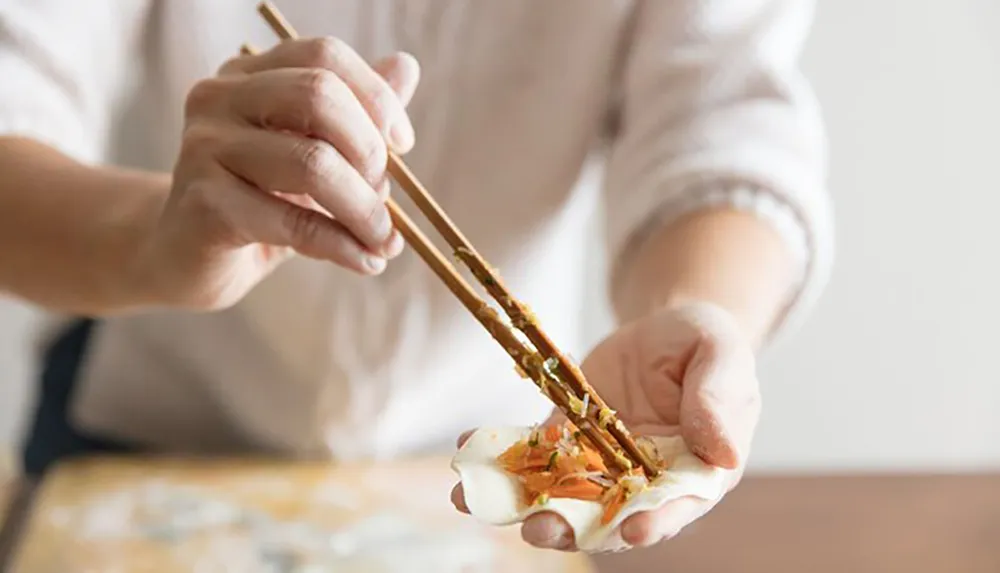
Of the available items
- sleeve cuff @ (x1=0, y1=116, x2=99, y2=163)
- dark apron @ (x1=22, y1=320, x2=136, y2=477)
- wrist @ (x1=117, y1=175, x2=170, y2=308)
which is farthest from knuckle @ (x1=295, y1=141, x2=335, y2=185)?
dark apron @ (x1=22, y1=320, x2=136, y2=477)

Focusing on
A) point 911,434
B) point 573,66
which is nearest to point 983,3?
point 911,434

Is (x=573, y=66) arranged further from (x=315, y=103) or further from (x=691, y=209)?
(x=315, y=103)

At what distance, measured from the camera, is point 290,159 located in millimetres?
484

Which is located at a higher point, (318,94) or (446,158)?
(446,158)

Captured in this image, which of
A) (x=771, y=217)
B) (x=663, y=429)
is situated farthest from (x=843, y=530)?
(x=663, y=429)

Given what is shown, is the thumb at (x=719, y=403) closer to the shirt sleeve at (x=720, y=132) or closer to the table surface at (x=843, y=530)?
the shirt sleeve at (x=720, y=132)

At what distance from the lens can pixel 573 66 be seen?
751 millimetres

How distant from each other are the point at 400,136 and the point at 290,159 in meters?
0.06

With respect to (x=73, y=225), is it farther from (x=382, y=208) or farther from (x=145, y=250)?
(x=382, y=208)

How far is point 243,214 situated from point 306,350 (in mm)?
Result: 330

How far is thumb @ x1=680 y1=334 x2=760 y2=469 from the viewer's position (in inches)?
18.1

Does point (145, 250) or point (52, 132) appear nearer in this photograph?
point (145, 250)

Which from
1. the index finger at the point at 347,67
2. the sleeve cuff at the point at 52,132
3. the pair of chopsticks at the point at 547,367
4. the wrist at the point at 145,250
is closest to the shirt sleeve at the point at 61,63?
the sleeve cuff at the point at 52,132

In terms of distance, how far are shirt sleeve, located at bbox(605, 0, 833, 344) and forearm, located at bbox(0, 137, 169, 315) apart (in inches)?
11.1
